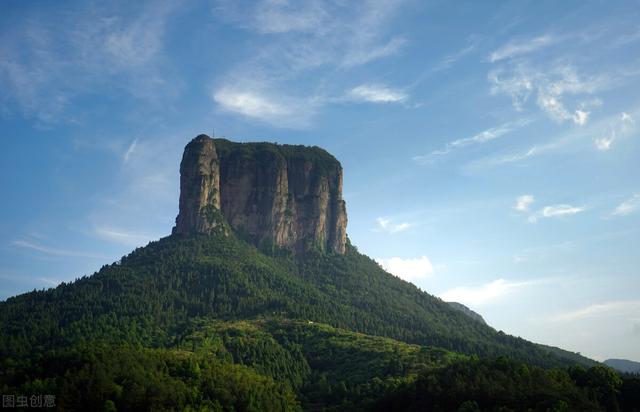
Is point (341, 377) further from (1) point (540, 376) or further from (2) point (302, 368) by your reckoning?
(1) point (540, 376)

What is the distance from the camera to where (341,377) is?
177125 millimetres

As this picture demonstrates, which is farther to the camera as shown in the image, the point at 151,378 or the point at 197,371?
the point at 197,371

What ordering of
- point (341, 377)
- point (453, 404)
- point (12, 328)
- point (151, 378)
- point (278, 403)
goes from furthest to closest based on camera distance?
1. point (12, 328)
2. point (341, 377)
3. point (278, 403)
4. point (151, 378)
5. point (453, 404)

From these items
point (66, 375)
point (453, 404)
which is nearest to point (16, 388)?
point (66, 375)

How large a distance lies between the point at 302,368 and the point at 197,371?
4881cm

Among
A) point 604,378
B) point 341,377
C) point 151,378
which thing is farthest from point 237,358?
point 604,378

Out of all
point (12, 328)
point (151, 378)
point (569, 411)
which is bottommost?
point (569, 411)

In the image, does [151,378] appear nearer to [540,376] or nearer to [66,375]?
[66,375]

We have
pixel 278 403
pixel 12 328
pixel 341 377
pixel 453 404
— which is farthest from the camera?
pixel 12 328

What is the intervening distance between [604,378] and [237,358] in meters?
108

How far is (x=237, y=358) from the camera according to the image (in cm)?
18412

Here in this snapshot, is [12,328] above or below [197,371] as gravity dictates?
above

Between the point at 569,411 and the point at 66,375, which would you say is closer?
the point at 569,411

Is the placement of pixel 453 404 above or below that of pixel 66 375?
below
